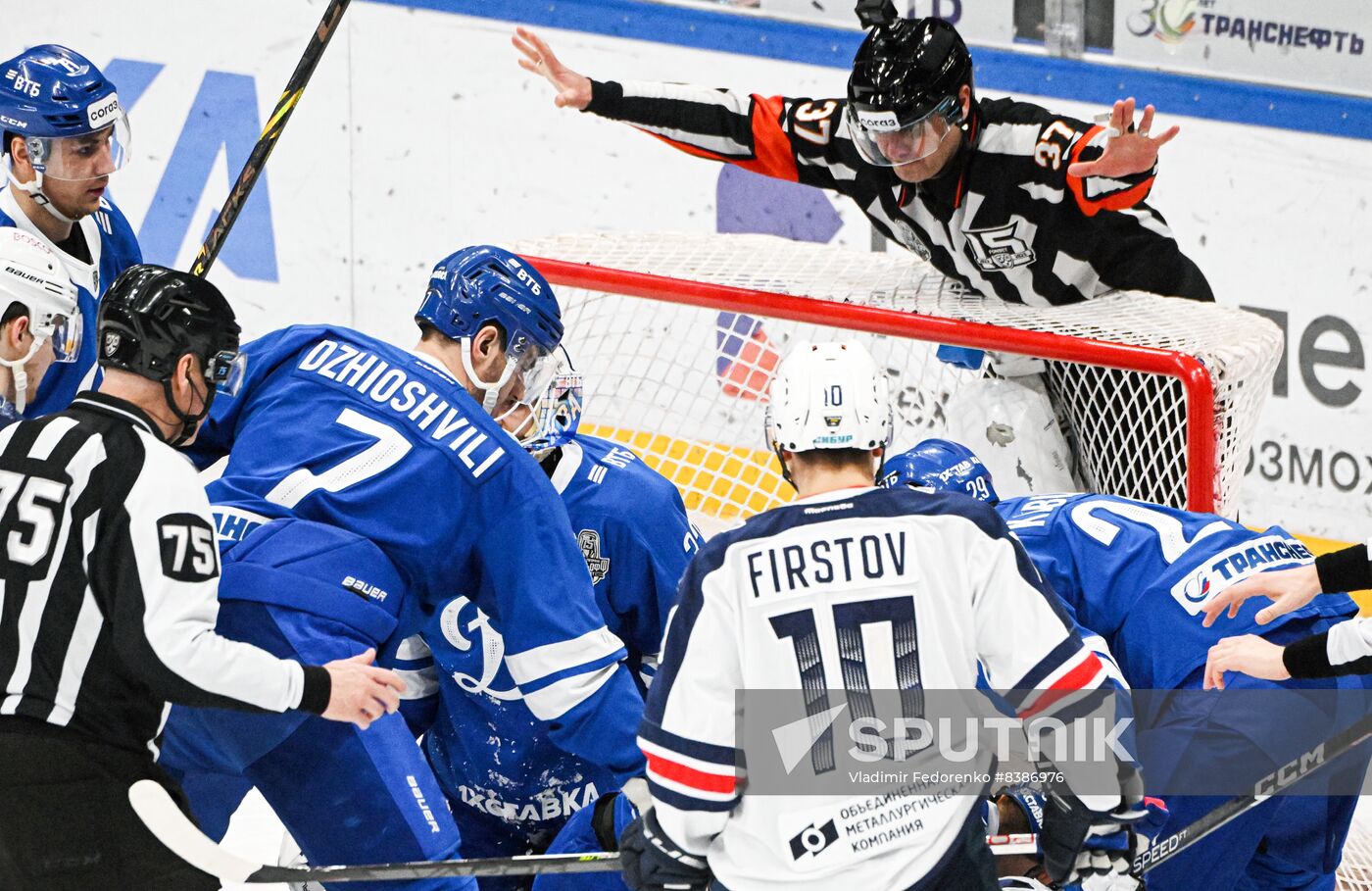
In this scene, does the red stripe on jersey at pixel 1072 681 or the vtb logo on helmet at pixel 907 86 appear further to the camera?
the vtb logo on helmet at pixel 907 86

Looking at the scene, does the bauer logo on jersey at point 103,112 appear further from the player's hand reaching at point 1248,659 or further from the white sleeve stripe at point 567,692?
the player's hand reaching at point 1248,659

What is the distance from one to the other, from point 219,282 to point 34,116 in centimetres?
230

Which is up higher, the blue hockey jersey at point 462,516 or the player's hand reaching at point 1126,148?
the player's hand reaching at point 1126,148

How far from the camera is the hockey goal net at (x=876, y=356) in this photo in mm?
3883

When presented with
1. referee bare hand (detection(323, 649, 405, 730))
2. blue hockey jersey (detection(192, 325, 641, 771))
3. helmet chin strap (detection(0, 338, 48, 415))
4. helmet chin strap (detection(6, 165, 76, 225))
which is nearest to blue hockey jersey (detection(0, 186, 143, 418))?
helmet chin strap (detection(6, 165, 76, 225))

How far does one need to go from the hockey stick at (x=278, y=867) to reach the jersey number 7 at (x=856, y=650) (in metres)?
0.60

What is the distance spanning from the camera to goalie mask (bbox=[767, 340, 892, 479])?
7.70 ft

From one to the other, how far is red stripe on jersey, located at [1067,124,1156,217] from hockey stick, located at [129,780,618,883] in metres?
1.99

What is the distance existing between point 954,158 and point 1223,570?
1.47 meters

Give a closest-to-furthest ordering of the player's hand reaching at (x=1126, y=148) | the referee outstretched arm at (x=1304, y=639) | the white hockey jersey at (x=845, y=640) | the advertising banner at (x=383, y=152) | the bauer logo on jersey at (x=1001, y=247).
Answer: the white hockey jersey at (x=845, y=640) < the referee outstretched arm at (x=1304, y=639) < the player's hand reaching at (x=1126, y=148) < the bauer logo on jersey at (x=1001, y=247) < the advertising banner at (x=383, y=152)

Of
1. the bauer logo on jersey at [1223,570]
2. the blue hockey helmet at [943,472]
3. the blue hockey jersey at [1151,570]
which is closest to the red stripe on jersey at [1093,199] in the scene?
the blue hockey helmet at [943,472]

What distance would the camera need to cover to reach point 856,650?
7.47 ft

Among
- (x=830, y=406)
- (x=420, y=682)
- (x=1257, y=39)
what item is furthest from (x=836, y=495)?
(x=1257, y=39)

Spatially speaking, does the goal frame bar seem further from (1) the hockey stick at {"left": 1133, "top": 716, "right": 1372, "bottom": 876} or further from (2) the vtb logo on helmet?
(1) the hockey stick at {"left": 1133, "top": 716, "right": 1372, "bottom": 876}
